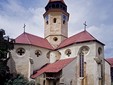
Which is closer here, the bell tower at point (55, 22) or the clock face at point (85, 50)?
the clock face at point (85, 50)

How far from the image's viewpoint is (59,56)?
37.2 metres

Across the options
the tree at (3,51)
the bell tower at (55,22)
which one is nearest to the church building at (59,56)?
the bell tower at (55,22)

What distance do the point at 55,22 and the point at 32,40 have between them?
677 centimetres

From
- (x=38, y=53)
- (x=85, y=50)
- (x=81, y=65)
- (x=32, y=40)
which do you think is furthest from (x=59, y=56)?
(x=85, y=50)

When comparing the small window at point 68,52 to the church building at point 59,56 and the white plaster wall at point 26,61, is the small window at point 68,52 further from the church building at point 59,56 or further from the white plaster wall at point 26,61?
the white plaster wall at point 26,61

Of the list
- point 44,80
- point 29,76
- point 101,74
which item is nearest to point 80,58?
point 101,74

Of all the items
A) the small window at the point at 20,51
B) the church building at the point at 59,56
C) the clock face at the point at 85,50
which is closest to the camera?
the church building at the point at 59,56

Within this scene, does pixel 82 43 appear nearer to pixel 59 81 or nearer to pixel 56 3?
pixel 59 81

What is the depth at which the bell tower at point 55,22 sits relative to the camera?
4122cm

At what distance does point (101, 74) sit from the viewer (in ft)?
106

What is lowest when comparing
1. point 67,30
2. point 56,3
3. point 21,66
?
point 21,66

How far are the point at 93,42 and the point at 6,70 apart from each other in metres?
13.4

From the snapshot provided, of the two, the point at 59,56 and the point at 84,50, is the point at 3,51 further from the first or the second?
the point at 84,50

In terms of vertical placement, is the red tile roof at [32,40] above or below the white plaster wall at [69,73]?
above
